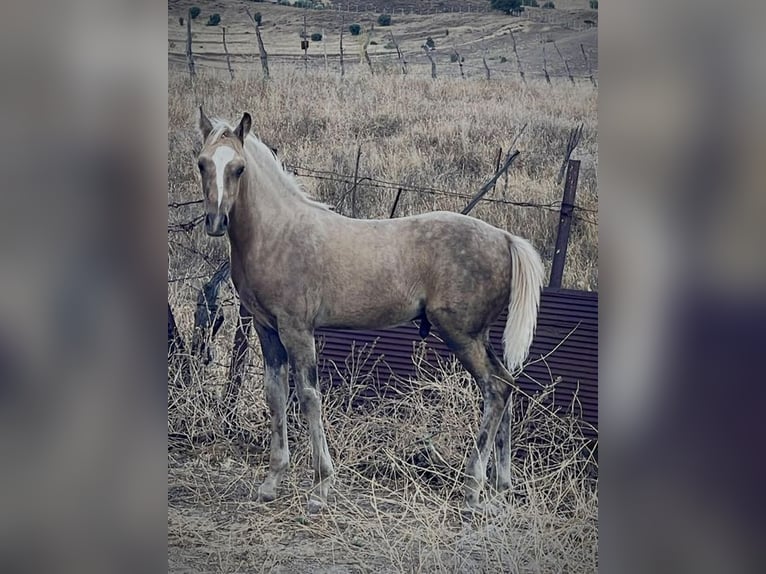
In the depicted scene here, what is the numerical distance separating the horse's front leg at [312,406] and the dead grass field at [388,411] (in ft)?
0.14

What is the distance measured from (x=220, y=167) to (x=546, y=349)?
1.44 m

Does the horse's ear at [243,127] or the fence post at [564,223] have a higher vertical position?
the horse's ear at [243,127]

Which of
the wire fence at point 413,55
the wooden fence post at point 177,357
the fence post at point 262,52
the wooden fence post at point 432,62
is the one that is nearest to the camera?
the wire fence at point 413,55

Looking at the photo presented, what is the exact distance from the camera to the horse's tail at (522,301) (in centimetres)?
359

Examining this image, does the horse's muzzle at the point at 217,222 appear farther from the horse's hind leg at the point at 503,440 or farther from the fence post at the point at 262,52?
the horse's hind leg at the point at 503,440

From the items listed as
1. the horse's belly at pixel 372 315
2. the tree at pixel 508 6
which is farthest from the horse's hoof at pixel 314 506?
the tree at pixel 508 6

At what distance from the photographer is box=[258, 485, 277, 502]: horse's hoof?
12.3 feet

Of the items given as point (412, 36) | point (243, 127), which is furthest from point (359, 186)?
point (412, 36)

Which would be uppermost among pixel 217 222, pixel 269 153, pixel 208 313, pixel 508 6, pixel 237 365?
pixel 508 6

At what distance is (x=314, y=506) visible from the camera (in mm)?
3697

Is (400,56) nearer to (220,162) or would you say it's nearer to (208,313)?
(220,162)
